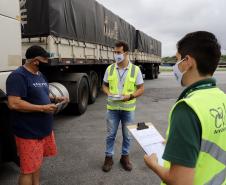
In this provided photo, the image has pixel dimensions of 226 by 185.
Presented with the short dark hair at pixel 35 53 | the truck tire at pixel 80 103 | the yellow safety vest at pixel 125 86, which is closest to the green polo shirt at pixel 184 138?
the short dark hair at pixel 35 53

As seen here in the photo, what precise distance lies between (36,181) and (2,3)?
7.32 feet

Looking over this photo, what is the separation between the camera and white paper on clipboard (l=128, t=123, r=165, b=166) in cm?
187

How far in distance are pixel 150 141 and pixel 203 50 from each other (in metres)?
0.75

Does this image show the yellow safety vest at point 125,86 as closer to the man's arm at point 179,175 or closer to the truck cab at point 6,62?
the truck cab at point 6,62

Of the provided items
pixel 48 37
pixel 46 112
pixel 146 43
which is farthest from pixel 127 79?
pixel 146 43

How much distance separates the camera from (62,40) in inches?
280

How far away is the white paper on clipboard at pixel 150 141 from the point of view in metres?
1.87

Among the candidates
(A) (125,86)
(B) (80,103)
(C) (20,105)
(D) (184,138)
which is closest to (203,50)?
(D) (184,138)

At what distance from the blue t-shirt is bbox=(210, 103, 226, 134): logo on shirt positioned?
7.03ft

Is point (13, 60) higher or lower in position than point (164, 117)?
higher

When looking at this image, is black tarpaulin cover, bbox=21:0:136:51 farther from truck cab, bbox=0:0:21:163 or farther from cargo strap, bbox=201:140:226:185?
cargo strap, bbox=201:140:226:185

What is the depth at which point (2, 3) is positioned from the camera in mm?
3951

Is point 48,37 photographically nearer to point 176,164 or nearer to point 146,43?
point 176,164

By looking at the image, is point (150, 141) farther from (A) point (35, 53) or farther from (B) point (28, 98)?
(A) point (35, 53)
